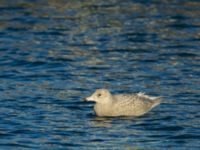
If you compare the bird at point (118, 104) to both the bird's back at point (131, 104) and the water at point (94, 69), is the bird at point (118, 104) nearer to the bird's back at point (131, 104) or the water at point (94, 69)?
the bird's back at point (131, 104)

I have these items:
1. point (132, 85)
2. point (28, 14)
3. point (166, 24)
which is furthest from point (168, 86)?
point (28, 14)

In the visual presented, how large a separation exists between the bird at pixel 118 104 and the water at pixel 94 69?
0.19 m

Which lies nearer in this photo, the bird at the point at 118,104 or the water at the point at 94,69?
the water at the point at 94,69

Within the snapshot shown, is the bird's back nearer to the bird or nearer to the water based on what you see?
the bird

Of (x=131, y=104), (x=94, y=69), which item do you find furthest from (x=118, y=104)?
(x=94, y=69)

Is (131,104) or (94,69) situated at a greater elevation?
(94,69)

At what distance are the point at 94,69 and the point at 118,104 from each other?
3.58 m

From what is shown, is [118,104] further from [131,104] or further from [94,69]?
[94,69]

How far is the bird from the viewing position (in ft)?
53.5

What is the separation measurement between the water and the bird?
19 centimetres

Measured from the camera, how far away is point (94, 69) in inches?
782

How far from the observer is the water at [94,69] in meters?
14.9

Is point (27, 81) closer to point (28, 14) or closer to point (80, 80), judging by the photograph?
point (80, 80)

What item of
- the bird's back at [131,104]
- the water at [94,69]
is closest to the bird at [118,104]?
the bird's back at [131,104]
